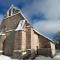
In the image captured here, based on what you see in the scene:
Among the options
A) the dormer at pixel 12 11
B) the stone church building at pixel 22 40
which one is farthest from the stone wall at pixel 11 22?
the dormer at pixel 12 11

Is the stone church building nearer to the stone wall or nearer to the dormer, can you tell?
the stone wall

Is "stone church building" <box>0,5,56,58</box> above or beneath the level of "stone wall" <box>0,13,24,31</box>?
beneath

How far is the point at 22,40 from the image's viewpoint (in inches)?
904

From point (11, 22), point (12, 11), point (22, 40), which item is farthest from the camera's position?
point (12, 11)

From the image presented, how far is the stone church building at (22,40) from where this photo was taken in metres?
22.8

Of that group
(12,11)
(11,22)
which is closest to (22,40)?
(11,22)

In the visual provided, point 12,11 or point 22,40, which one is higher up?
point 12,11

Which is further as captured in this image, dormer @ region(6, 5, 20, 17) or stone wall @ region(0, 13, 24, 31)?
dormer @ region(6, 5, 20, 17)

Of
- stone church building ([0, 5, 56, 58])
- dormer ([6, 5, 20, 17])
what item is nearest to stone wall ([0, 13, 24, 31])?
stone church building ([0, 5, 56, 58])

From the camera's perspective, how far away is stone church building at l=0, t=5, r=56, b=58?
22.8 m

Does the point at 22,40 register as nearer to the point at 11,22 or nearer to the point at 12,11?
the point at 11,22

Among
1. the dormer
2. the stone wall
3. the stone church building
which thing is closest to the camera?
the stone church building

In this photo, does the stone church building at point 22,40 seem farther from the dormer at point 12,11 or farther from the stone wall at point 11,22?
the dormer at point 12,11

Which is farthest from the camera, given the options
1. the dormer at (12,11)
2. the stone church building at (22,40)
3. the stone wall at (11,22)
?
the dormer at (12,11)
